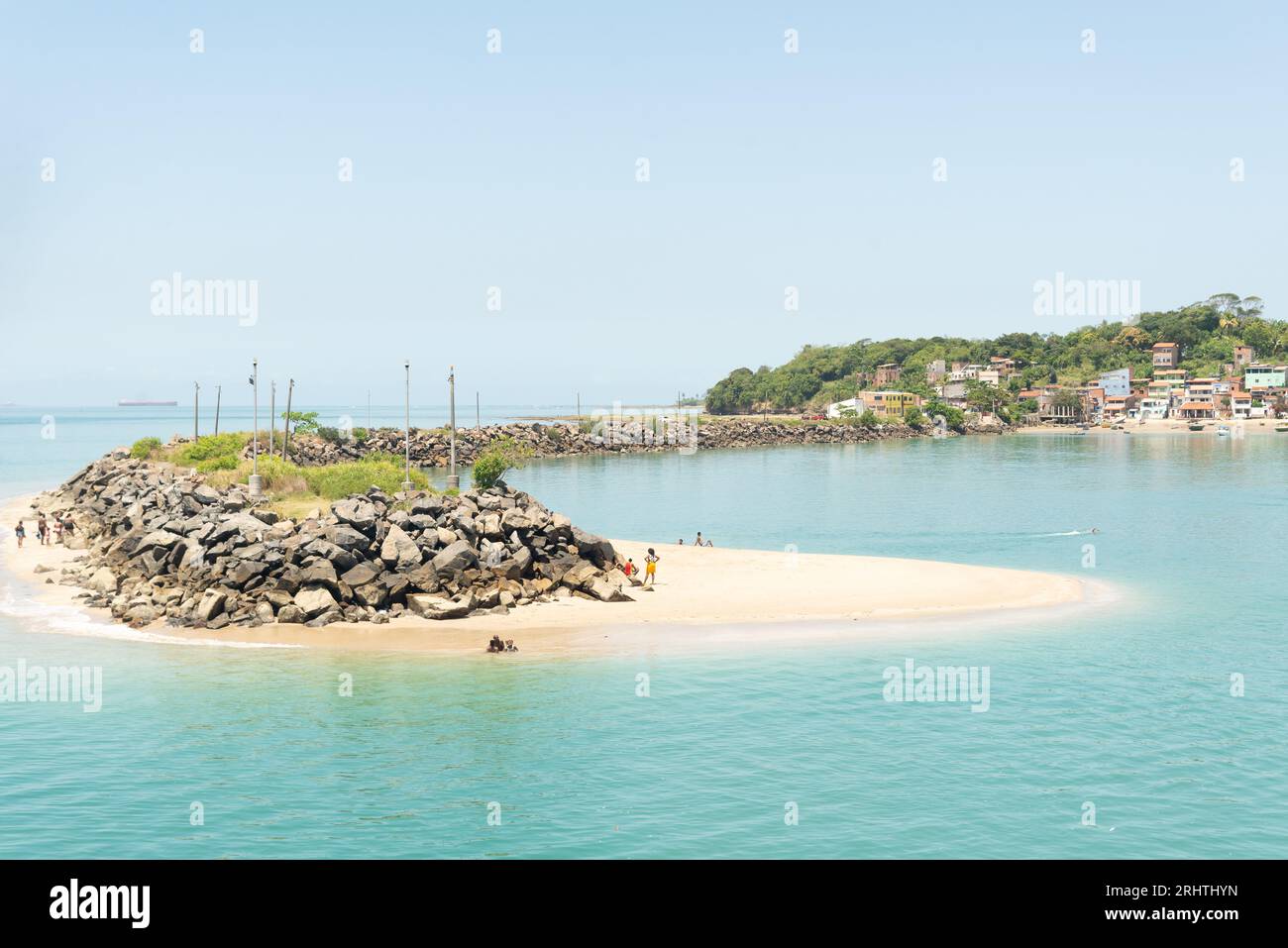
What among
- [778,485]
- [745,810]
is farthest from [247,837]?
[778,485]

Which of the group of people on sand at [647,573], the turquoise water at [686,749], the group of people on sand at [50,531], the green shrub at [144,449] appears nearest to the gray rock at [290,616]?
the turquoise water at [686,749]

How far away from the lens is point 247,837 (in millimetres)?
18828

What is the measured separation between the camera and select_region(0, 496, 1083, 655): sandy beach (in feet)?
113

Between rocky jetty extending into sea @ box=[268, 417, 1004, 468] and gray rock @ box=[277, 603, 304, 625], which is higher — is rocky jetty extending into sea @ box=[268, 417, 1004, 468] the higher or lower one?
the higher one

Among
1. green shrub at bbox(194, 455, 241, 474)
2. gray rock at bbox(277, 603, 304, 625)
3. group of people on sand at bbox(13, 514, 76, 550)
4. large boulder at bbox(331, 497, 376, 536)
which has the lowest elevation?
gray rock at bbox(277, 603, 304, 625)

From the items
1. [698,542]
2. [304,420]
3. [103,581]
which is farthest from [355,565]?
[304,420]

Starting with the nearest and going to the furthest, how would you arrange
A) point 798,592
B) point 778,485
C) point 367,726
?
point 367,726 < point 798,592 < point 778,485

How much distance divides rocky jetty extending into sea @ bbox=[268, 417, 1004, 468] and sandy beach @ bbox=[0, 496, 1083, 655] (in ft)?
170

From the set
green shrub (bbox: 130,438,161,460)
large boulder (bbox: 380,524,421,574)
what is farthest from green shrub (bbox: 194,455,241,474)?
large boulder (bbox: 380,524,421,574)

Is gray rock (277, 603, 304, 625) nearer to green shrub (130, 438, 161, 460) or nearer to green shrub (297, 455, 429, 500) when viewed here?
green shrub (297, 455, 429, 500)

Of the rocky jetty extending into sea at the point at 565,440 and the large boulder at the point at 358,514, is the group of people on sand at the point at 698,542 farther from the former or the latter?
the rocky jetty extending into sea at the point at 565,440

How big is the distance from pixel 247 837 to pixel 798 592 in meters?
25.7

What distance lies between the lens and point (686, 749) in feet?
76.8
